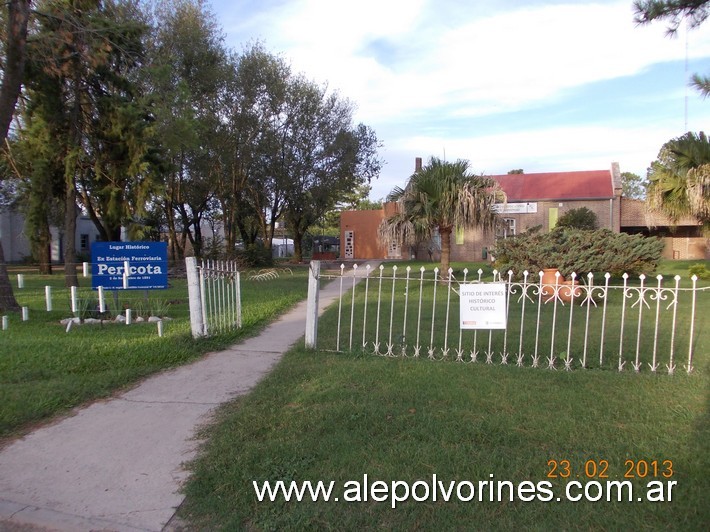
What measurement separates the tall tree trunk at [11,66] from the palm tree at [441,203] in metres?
9.87

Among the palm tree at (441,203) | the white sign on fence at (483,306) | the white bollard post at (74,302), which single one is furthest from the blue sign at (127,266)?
the palm tree at (441,203)

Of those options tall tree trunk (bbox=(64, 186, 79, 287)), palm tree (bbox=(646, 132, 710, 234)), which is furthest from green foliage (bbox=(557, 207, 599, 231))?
tall tree trunk (bbox=(64, 186, 79, 287))

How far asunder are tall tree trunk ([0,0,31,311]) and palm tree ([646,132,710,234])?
18076 mm

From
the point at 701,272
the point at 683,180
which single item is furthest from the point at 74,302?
the point at 701,272

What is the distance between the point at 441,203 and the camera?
1589cm

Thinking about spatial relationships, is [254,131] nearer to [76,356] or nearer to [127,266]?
[127,266]

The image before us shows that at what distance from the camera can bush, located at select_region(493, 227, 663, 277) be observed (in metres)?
14.3

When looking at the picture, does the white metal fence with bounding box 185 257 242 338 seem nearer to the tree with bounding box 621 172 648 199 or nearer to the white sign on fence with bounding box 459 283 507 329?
the white sign on fence with bounding box 459 283 507 329

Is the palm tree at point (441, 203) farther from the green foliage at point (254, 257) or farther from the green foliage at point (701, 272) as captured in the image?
the green foliage at point (254, 257)

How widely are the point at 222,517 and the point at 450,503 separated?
1399mm

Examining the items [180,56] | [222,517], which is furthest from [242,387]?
[180,56]

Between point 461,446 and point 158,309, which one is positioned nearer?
point 461,446

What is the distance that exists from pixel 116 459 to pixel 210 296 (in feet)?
14.7

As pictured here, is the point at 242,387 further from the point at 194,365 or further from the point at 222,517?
the point at 222,517
